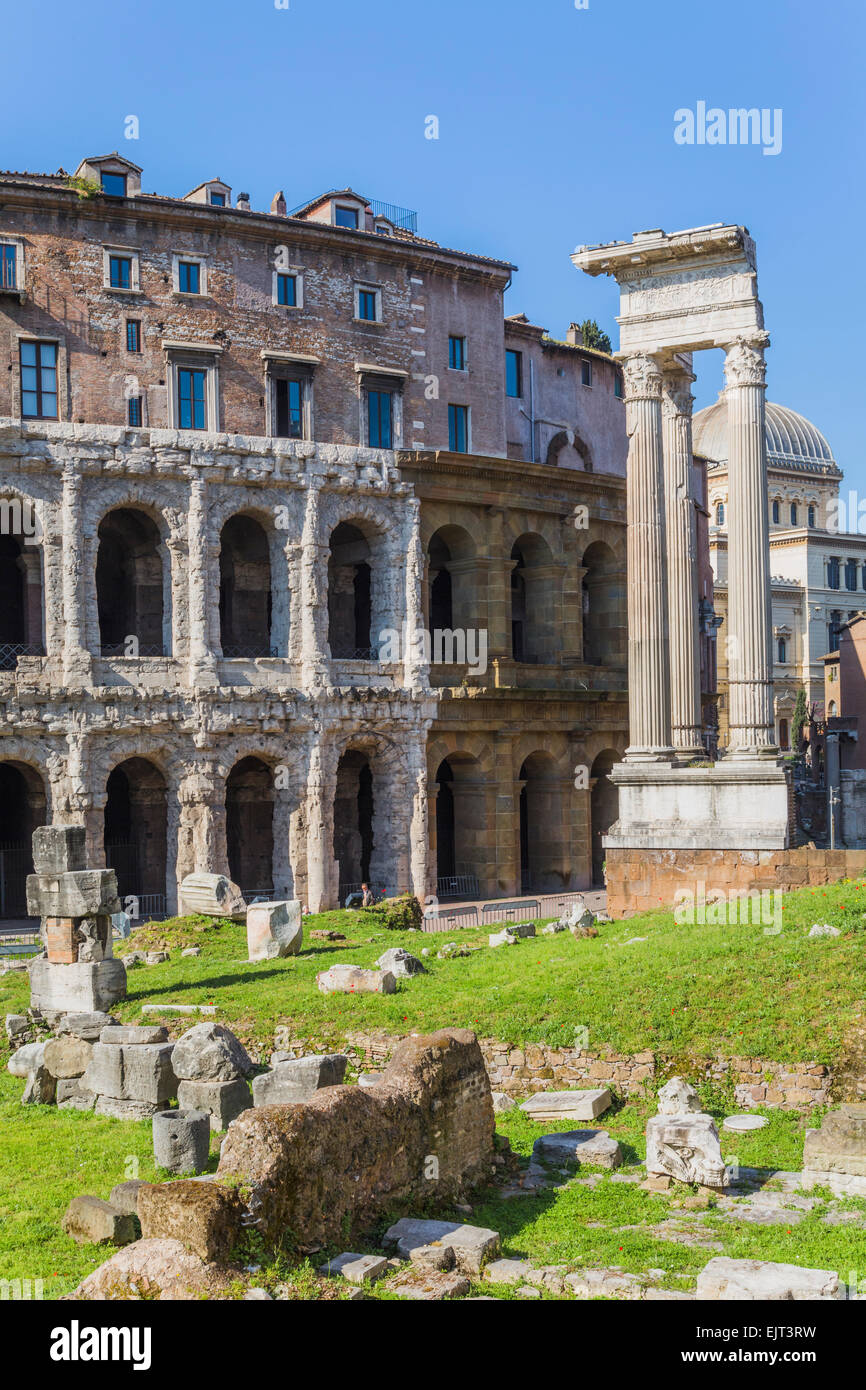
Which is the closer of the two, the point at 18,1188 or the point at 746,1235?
the point at 746,1235

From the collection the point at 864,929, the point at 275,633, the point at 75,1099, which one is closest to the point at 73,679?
the point at 275,633

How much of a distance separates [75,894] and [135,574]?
57.0 ft

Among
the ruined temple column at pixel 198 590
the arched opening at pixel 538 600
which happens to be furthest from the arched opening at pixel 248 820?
the arched opening at pixel 538 600

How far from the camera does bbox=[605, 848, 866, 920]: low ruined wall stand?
77.0ft

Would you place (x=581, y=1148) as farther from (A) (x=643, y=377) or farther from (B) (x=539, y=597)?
(B) (x=539, y=597)

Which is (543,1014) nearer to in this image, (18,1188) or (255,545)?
(18,1188)

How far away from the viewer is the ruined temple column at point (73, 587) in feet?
109

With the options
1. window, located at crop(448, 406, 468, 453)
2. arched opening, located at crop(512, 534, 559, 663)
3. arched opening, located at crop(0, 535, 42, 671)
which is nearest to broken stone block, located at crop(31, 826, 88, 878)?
arched opening, located at crop(0, 535, 42, 671)

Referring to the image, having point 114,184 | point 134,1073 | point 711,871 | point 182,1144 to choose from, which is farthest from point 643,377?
point 182,1144

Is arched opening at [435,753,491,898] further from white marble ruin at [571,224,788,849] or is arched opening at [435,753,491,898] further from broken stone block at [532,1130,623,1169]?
broken stone block at [532,1130,623,1169]

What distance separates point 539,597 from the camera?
42000 mm

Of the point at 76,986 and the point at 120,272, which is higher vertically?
the point at 120,272

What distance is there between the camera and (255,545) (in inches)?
1538
